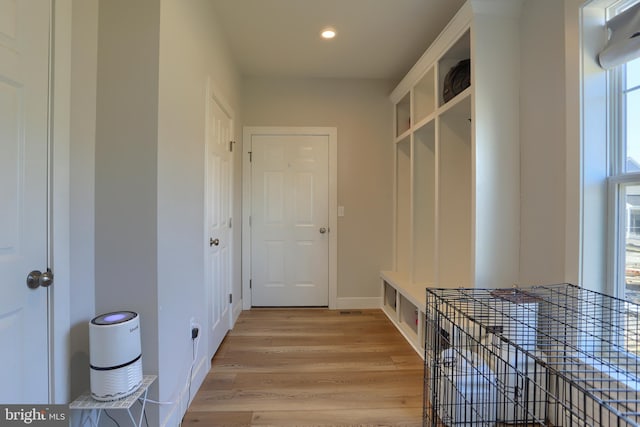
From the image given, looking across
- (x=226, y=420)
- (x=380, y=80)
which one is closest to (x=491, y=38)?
(x=380, y=80)

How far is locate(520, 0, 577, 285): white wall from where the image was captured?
1.61m

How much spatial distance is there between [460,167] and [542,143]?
2.31 feet

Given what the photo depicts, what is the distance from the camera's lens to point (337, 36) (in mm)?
2590

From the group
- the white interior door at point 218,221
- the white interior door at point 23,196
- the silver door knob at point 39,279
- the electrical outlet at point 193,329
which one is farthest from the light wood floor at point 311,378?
the silver door knob at point 39,279

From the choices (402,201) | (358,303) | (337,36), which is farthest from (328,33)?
(358,303)

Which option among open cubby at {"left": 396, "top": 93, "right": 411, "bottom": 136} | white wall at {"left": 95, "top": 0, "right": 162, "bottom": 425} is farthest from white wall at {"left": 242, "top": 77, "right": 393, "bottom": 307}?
white wall at {"left": 95, "top": 0, "right": 162, "bottom": 425}

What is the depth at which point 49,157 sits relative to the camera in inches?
48.6

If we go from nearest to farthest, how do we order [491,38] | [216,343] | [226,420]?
[226,420]
[491,38]
[216,343]

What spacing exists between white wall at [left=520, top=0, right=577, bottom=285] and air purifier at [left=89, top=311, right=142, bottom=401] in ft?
6.90

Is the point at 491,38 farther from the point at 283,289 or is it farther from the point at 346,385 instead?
the point at 283,289

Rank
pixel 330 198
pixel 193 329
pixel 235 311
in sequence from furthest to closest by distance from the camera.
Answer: pixel 330 198 → pixel 235 311 → pixel 193 329

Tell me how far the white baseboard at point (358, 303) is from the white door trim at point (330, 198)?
0.27ft

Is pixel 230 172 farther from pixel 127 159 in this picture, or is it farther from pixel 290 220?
pixel 127 159

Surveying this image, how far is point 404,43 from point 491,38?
1.04 meters
